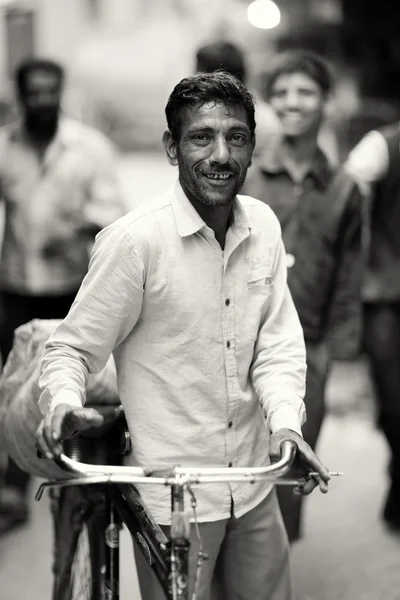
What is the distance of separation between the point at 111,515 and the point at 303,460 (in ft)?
2.47

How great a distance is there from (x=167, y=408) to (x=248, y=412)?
0.23 m

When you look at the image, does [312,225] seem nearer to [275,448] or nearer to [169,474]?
[275,448]

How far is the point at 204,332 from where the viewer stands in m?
2.72

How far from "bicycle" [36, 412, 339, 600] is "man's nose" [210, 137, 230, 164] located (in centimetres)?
69

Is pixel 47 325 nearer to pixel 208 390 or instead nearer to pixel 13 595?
pixel 208 390

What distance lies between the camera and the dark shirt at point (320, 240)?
4184 millimetres

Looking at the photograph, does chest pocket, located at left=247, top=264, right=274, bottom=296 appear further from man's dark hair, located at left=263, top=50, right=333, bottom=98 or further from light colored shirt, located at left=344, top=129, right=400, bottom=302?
light colored shirt, located at left=344, top=129, right=400, bottom=302

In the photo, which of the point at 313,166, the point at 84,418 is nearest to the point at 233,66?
the point at 313,166

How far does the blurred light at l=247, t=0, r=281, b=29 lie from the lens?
23.0ft

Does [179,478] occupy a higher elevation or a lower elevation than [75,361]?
lower

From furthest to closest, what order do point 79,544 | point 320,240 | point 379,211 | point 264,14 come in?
point 264,14
point 379,211
point 320,240
point 79,544

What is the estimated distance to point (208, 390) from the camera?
9.02 ft

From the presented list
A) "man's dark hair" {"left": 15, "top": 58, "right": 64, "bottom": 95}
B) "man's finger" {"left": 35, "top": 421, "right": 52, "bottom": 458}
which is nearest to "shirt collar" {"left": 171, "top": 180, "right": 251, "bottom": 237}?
"man's finger" {"left": 35, "top": 421, "right": 52, "bottom": 458}

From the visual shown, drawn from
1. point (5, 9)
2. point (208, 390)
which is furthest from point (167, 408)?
point (5, 9)
